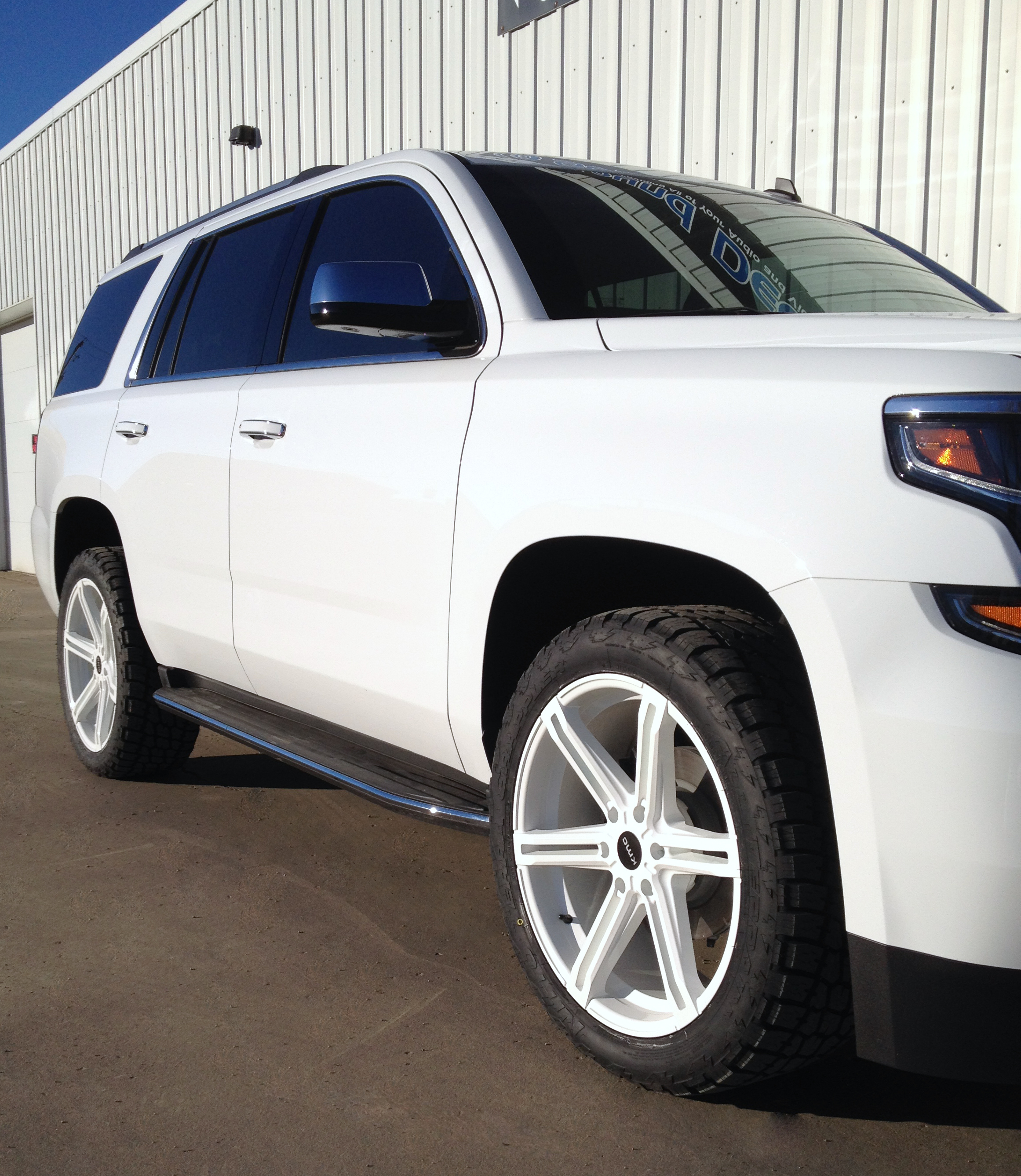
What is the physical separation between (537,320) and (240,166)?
8.26 metres

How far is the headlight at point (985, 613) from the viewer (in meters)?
1.47

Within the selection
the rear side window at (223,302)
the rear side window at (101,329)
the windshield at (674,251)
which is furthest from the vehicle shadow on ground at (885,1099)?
the rear side window at (101,329)

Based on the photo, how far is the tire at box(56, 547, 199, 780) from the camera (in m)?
3.86

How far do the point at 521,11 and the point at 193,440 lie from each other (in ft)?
15.3

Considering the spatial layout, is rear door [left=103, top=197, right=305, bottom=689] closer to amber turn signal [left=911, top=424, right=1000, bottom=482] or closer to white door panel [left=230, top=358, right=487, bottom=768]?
white door panel [left=230, top=358, right=487, bottom=768]

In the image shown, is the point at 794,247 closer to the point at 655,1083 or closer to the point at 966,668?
the point at 966,668

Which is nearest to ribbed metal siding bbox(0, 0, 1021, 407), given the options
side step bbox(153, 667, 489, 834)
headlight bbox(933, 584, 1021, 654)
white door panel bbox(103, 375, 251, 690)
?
white door panel bbox(103, 375, 251, 690)

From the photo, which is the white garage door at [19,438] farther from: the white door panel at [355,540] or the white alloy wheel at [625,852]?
the white alloy wheel at [625,852]

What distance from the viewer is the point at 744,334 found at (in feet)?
6.58

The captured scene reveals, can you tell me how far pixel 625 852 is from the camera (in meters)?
Result: 2.03

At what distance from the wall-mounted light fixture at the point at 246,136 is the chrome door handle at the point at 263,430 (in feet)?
23.6

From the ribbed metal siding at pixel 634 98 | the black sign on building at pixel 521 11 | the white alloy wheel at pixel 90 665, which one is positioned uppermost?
the black sign on building at pixel 521 11

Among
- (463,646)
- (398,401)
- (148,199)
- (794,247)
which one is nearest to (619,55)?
(794,247)

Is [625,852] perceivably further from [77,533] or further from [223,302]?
[77,533]
